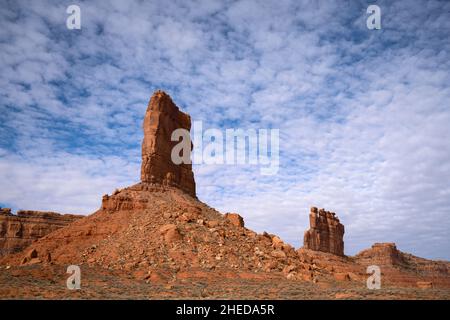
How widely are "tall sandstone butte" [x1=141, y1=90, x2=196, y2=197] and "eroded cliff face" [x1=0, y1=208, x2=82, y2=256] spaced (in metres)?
52.4

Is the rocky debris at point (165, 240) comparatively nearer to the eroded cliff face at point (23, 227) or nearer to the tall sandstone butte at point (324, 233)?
the eroded cliff face at point (23, 227)

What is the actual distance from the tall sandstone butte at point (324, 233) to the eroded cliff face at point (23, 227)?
7027 cm

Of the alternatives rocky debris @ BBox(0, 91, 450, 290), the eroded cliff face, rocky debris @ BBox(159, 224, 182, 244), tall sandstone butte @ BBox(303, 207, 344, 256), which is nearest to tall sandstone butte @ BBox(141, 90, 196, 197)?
rocky debris @ BBox(0, 91, 450, 290)

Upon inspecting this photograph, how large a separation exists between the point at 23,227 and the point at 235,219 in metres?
68.3

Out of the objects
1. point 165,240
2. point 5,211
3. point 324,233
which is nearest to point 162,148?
point 165,240

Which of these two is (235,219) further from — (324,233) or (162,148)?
(324,233)

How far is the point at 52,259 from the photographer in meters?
36.0

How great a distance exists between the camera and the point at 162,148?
52.1 m

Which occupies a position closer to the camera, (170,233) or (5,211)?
(170,233)

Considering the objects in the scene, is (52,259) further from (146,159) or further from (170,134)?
(170,134)

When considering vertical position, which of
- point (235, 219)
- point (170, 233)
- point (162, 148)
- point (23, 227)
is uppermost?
point (162, 148)

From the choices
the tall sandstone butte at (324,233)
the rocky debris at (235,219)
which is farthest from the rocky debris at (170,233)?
the tall sandstone butte at (324,233)

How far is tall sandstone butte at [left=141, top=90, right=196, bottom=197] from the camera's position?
4981 cm
